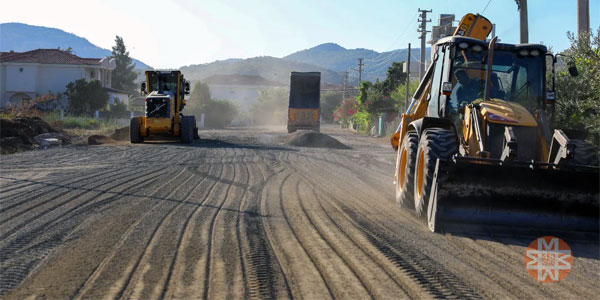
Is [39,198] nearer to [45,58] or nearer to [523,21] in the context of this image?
[523,21]

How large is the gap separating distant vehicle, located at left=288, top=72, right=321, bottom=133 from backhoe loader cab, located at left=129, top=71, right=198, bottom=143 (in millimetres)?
13251

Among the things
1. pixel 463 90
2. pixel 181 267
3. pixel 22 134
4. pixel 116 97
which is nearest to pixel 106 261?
pixel 181 267

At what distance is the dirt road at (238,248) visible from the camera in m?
5.09

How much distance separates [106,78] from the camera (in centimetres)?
5981

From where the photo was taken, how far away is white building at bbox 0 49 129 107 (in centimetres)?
5116

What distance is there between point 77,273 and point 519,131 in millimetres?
5879

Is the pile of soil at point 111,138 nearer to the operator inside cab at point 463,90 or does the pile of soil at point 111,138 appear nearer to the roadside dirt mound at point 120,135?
the roadside dirt mound at point 120,135

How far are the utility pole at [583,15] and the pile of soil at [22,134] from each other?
1789cm

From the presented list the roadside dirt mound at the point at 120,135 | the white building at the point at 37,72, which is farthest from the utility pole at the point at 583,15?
the white building at the point at 37,72

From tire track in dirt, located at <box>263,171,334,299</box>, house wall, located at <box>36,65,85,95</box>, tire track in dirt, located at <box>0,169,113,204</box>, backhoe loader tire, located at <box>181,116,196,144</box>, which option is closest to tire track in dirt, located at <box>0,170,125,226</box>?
tire track in dirt, located at <box>0,169,113,204</box>

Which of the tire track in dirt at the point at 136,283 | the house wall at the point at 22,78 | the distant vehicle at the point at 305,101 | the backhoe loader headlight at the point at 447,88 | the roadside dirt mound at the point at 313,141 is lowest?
the tire track in dirt at the point at 136,283

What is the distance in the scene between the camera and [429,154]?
25.7 feet

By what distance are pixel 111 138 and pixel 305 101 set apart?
47.4ft

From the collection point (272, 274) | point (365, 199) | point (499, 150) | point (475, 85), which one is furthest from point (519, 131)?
point (272, 274)
